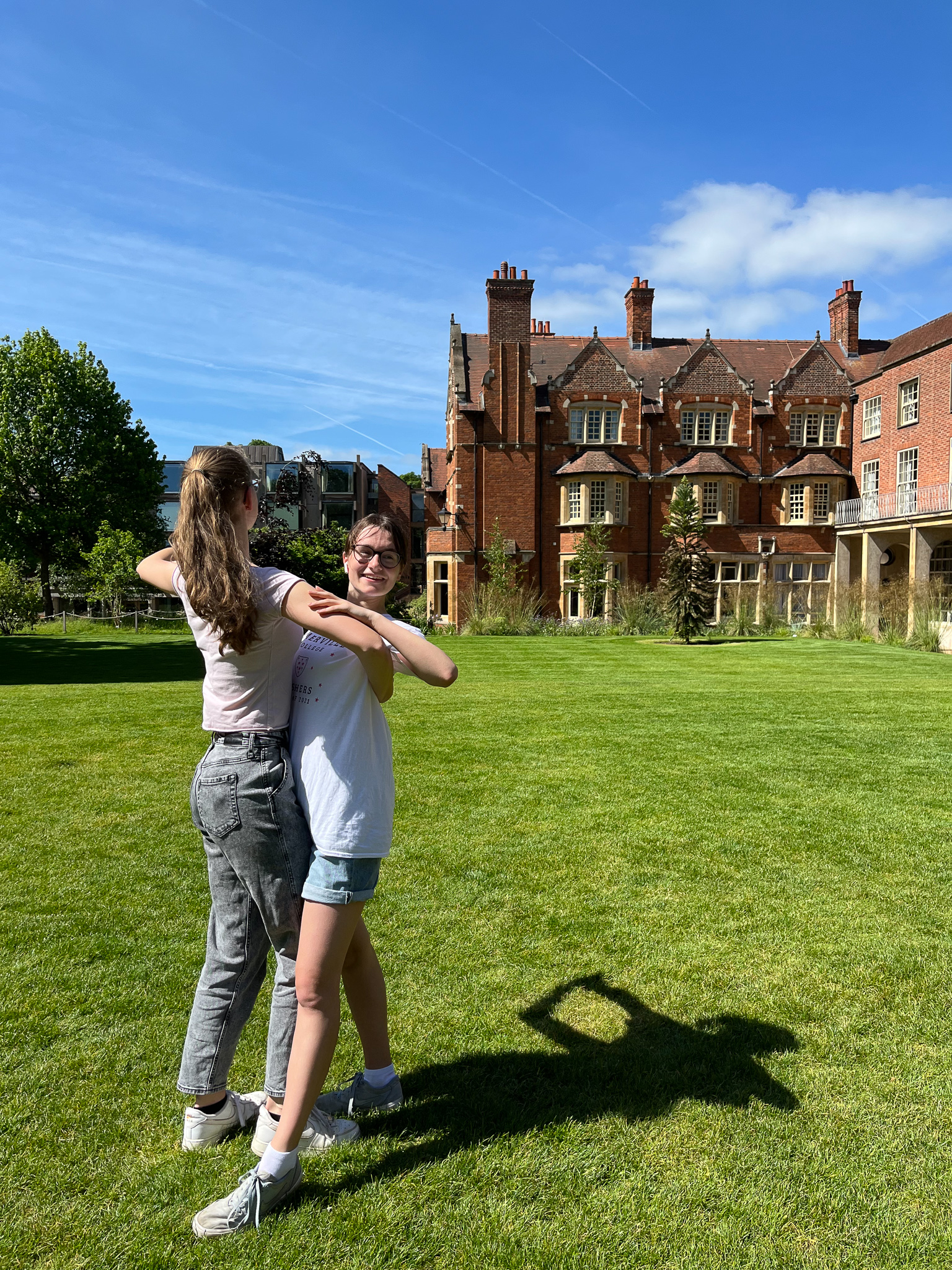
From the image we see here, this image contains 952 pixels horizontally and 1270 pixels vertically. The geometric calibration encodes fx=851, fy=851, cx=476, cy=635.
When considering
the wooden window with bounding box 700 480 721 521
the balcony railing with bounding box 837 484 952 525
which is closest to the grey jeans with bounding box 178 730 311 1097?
the balcony railing with bounding box 837 484 952 525

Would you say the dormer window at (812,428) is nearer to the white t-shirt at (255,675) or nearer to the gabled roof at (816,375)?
the gabled roof at (816,375)

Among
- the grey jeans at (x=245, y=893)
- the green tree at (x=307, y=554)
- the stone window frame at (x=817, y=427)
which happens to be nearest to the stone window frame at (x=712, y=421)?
the stone window frame at (x=817, y=427)

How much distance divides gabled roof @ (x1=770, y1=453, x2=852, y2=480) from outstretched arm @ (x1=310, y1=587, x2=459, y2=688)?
3408 cm

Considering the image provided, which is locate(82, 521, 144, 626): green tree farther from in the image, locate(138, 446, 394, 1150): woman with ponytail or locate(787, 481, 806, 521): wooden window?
locate(138, 446, 394, 1150): woman with ponytail

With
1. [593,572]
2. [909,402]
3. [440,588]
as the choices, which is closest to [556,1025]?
[593,572]

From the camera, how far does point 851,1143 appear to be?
8.66ft

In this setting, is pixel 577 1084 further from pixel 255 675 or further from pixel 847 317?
pixel 847 317

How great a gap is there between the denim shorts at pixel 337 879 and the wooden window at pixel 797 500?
34.5 metres

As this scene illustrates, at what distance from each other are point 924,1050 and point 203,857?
3.95 meters

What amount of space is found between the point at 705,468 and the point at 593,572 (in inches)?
263

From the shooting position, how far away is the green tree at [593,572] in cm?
3075

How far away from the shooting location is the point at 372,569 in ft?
8.17

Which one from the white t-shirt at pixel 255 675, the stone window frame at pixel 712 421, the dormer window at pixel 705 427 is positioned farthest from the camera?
the dormer window at pixel 705 427

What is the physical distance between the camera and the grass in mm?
2311
